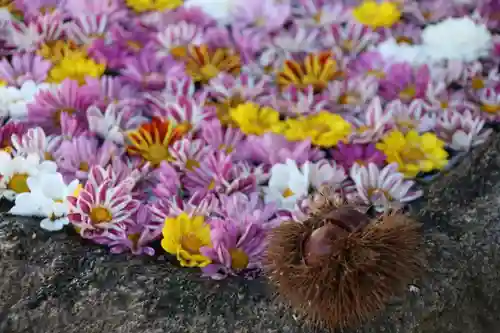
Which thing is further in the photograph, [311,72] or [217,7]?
[217,7]

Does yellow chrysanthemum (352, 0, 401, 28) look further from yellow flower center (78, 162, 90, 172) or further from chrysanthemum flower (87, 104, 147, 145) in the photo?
yellow flower center (78, 162, 90, 172)

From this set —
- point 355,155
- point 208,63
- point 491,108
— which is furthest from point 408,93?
point 208,63

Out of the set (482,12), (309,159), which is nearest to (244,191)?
(309,159)

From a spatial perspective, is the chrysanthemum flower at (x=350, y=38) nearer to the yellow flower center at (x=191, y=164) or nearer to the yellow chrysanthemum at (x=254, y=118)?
the yellow chrysanthemum at (x=254, y=118)

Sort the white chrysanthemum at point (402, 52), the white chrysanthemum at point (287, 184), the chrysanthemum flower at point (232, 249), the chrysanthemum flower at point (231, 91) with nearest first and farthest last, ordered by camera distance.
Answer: the chrysanthemum flower at point (232, 249), the white chrysanthemum at point (287, 184), the chrysanthemum flower at point (231, 91), the white chrysanthemum at point (402, 52)

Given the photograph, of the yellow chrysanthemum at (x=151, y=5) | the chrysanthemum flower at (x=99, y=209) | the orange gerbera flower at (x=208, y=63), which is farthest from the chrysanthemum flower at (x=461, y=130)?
the yellow chrysanthemum at (x=151, y=5)

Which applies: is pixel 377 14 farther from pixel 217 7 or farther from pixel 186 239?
pixel 186 239
